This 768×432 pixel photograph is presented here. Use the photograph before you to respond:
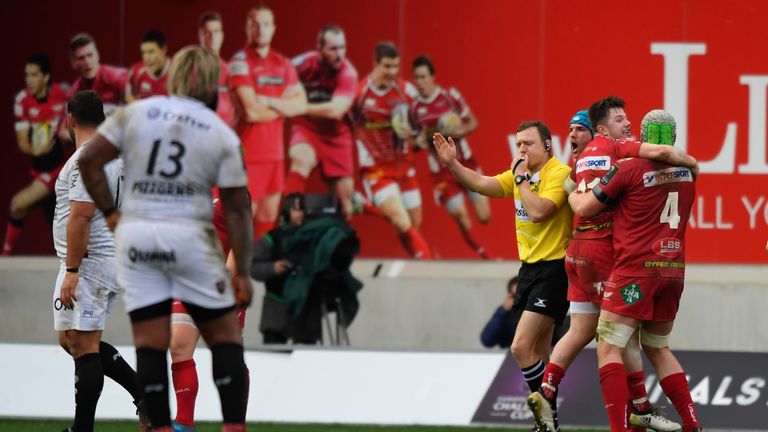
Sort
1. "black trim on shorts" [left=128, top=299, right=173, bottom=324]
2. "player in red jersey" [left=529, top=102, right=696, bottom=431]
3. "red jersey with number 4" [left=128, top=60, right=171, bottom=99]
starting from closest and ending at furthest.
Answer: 1. "black trim on shorts" [left=128, top=299, right=173, bottom=324]
2. "player in red jersey" [left=529, top=102, right=696, bottom=431]
3. "red jersey with number 4" [left=128, top=60, right=171, bottom=99]

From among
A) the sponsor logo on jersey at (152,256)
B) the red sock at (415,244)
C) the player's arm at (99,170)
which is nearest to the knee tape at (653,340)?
the sponsor logo on jersey at (152,256)

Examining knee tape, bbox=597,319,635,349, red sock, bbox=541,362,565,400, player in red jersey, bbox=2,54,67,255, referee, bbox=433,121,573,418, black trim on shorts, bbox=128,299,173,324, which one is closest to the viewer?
black trim on shorts, bbox=128,299,173,324

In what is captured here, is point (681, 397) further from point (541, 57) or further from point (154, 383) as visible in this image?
point (541, 57)

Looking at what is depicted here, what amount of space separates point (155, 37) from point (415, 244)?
12.3ft

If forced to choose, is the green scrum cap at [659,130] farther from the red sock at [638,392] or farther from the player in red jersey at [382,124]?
the player in red jersey at [382,124]

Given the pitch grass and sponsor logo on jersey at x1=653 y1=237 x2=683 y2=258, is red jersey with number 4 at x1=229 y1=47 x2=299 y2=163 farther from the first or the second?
sponsor logo on jersey at x1=653 y1=237 x2=683 y2=258

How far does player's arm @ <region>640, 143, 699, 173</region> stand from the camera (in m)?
8.61

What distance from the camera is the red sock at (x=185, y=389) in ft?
28.9

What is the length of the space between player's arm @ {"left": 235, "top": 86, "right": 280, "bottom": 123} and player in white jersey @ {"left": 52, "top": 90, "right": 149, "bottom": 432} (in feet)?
24.7

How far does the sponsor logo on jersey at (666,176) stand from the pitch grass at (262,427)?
284 cm

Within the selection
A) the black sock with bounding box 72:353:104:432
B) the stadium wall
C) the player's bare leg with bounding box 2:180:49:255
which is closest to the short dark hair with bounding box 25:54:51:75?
the player's bare leg with bounding box 2:180:49:255

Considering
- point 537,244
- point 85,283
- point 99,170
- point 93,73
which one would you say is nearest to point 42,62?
point 93,73

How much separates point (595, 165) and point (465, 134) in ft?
24.5

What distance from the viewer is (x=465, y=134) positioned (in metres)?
16.5
